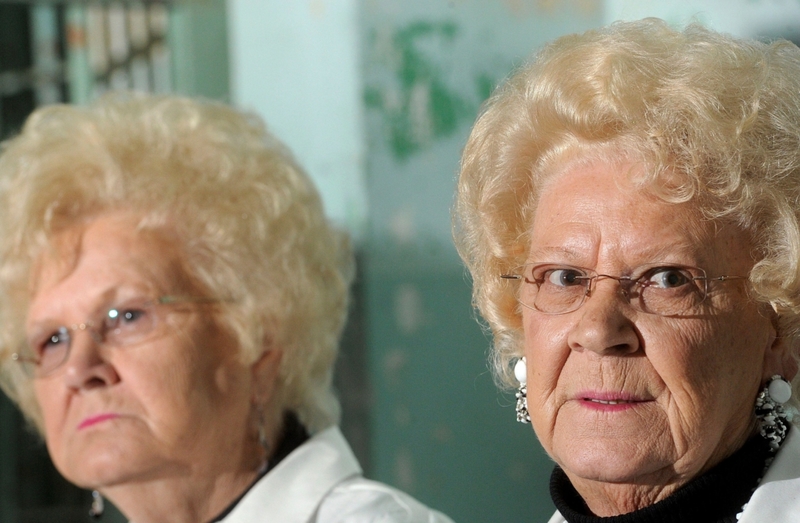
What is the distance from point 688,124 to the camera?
6.13ft

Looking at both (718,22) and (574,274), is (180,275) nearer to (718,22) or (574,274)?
(574,274)

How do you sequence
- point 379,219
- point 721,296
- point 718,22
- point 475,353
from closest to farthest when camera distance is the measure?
1. point 721,296
2. point 718,22
3. point 475,353
4. point 379,219

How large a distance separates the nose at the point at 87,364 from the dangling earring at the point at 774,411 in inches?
63.6

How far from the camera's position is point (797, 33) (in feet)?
8.17

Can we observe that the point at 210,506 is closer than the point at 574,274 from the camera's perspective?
No

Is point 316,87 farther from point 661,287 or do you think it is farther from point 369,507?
point 661,287

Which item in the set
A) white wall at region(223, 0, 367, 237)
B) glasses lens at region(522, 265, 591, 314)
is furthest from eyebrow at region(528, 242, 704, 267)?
white wall at region(223, 0, 367, 237)

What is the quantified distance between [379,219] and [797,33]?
168 centimetres

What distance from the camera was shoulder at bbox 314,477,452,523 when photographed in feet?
8.57

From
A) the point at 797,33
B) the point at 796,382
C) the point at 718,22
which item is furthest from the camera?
the point at 718,22

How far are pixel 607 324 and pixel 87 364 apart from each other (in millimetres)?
1484

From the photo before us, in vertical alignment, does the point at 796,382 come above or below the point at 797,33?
below

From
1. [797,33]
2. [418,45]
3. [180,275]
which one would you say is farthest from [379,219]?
[797,33]

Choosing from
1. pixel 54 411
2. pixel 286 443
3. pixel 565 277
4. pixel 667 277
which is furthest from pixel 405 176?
pixel 667 277
